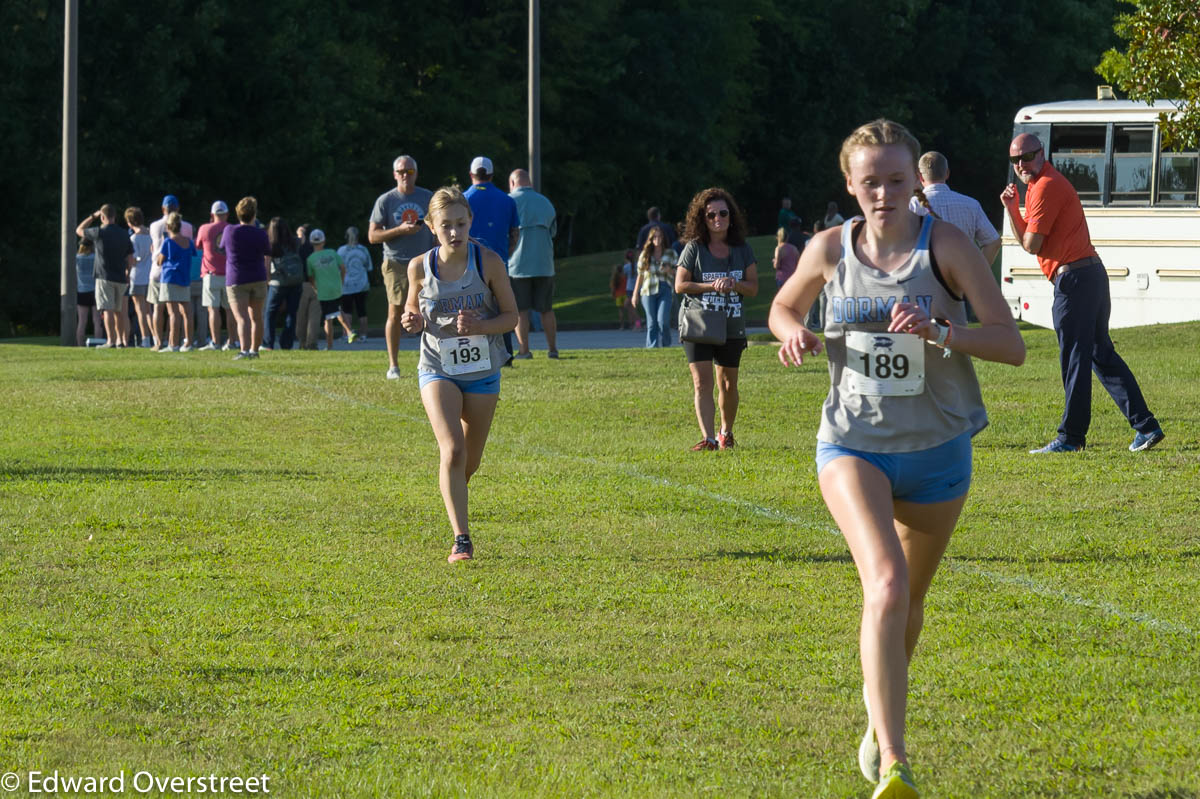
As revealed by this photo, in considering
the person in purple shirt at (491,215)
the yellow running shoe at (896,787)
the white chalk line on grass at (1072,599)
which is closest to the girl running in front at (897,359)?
the yellow running shoe at (896,787)

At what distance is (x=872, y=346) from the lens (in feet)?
16.5

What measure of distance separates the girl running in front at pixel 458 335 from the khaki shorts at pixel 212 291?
16.0 m

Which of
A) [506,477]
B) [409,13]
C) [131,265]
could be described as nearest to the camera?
[506,477]

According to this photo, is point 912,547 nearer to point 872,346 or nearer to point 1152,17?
point 872,346

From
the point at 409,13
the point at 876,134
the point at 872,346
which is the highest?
the point at 409,13

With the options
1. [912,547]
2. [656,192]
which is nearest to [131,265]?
[912,547]

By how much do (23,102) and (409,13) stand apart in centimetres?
1590

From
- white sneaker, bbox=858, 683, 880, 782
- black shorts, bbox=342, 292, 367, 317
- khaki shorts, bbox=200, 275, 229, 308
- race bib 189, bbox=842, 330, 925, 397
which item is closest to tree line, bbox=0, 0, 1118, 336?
black shorts, bbox=342, 292, 367, 317

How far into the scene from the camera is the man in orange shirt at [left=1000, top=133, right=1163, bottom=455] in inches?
464

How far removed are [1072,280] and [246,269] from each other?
40.3 feet

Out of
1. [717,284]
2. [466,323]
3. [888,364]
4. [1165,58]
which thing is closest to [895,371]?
[888,364]

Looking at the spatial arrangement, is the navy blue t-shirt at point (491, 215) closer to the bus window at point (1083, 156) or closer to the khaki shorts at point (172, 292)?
the khaki shorts at point (172, 292)

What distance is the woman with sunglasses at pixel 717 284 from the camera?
12.7 metres

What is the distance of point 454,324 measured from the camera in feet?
28.9
